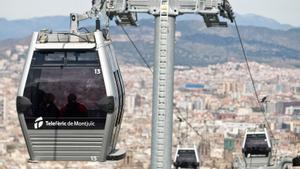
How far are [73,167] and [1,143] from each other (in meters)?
13.6

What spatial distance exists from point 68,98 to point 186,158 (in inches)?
407

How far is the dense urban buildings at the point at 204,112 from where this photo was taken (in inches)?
1956

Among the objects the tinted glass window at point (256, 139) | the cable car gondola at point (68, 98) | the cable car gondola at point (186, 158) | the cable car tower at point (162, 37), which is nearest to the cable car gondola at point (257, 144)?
the tinted glass window at point (256, 139)

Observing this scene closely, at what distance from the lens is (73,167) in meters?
48.0

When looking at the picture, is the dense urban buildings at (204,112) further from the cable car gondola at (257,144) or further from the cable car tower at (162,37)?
the cable car tower at (162,37)

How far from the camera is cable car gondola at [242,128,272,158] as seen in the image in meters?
15.8

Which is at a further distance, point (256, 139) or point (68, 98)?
point (256, 139)

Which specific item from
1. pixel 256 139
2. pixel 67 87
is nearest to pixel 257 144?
pixel 256 139

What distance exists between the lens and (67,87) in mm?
6598

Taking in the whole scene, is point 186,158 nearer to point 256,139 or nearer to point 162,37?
point 256,139

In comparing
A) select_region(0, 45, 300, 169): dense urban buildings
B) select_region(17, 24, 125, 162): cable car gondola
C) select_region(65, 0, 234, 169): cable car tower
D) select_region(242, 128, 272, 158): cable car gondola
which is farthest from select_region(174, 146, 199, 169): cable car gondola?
select_region(0, 45, 300, 169): dense urban buildings

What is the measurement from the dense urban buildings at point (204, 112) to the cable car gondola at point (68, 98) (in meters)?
23.6

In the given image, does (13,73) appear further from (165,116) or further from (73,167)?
(165,116)

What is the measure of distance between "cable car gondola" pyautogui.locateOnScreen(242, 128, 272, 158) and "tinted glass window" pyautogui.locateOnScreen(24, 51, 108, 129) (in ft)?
30.5
